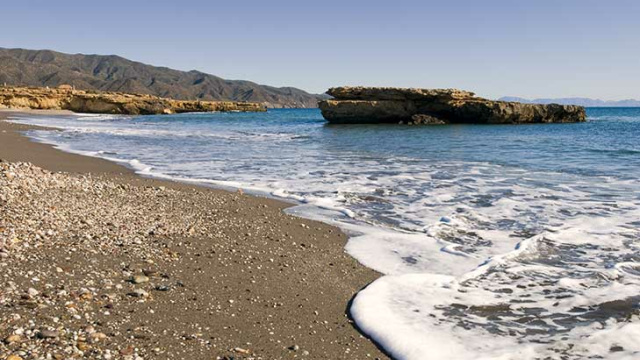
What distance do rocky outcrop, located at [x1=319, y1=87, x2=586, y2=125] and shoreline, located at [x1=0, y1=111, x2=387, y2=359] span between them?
4696cm

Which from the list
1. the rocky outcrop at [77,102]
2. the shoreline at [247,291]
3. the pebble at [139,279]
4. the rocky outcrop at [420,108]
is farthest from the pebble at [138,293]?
the rocky outcrop at [77,102]

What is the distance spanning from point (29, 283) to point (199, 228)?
122 inches

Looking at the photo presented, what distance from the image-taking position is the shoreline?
4.03 meters

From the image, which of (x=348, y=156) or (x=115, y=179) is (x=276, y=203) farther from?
(x=348, y=156)

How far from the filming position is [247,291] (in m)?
5.26

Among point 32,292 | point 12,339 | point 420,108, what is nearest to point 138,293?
point 32,292

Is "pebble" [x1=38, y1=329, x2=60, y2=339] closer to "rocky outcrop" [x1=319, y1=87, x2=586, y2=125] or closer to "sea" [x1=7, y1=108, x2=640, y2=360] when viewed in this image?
"sea" [x1=7, y1=108, x2=640, y2=360]

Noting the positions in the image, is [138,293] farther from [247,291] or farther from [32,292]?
[247,291]

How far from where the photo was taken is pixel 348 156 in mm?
21641

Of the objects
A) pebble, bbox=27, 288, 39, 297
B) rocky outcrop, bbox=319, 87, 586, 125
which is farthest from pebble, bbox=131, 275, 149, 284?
rocky outcrop, bbox=319, 87, 586, 125

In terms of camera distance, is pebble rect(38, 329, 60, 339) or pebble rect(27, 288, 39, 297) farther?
pebble rect(27, 288, 39, 297)

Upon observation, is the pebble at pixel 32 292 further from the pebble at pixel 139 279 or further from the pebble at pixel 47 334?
the pebble at pixel 139 279

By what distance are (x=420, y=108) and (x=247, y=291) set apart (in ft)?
172

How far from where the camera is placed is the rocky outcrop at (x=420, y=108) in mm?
53344
